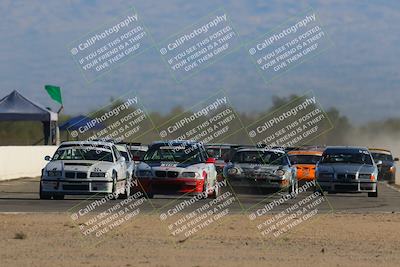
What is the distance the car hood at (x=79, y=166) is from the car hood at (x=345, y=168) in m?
7.28

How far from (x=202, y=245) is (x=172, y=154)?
11.6 m

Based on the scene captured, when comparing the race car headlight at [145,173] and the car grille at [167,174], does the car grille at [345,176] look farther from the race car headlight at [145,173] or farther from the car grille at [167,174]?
the race car headlight at [145,173]

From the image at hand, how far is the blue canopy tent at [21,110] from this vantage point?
1836 inches

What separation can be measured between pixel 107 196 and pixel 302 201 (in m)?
4.99

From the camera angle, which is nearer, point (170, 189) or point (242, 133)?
point (170, 189)

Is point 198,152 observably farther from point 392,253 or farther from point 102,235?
point 392,253

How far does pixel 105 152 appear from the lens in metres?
26.0

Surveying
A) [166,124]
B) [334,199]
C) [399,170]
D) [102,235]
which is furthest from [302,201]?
[399,170]

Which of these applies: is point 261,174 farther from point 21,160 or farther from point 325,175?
point 21,160

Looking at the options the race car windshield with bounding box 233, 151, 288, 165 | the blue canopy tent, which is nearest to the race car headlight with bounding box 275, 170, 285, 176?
the race car windshield with bounding box 233, 151, 288, 165

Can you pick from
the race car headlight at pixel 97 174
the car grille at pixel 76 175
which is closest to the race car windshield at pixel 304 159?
the race car headlight at pixel 97 174

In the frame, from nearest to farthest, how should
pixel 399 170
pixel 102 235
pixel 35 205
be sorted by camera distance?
pixel 102 235 < pixel 35 205 < pixel 399 170

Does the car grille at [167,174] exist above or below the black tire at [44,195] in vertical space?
below

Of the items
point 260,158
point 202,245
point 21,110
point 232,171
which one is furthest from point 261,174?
point 21,110
